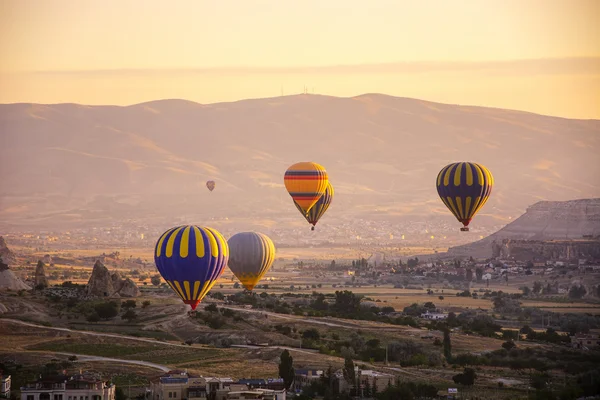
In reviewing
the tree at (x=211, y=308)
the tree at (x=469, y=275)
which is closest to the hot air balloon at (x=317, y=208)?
the tree at (x=211, y=308)

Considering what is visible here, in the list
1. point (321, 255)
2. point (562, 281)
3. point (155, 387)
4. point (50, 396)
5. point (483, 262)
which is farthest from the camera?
point (321, 255)

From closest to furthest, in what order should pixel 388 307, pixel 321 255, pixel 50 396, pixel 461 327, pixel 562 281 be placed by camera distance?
pixel 50 396
pixel 461 327
pixel 388 307
pixel 562 281
pixel 321 255

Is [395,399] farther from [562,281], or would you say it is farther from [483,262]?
[483,262]

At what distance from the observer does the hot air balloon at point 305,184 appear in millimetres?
87875

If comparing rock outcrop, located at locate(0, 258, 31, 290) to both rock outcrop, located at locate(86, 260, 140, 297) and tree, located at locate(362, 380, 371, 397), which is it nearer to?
rock outcrop, located at locate(86, 260, 140, 297)

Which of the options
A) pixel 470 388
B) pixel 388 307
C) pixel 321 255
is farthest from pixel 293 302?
pixel 321 255

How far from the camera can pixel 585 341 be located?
68.8 meters

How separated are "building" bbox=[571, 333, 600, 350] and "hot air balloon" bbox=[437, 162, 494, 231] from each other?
36.3 feet

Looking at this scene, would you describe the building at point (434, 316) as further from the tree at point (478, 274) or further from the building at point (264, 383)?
the tree at point (478, 274)

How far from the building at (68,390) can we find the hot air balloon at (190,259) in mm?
11041

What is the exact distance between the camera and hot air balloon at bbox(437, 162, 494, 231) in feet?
264

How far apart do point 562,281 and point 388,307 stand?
2413cm

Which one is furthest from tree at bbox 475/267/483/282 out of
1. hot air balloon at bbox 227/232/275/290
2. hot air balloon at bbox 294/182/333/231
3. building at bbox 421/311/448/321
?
hot air balloon at bbox 227/232/275/290

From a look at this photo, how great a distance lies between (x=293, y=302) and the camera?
86562mm
